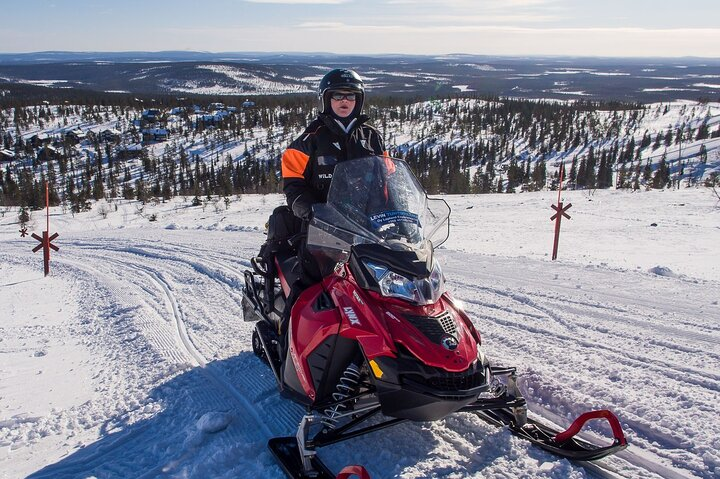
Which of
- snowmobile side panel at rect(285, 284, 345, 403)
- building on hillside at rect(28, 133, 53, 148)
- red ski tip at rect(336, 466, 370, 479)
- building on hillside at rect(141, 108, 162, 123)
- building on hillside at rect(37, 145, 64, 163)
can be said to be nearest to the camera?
red ski tip at rect(336, 466, 370, 479)

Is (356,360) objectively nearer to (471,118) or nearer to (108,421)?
(108,421)

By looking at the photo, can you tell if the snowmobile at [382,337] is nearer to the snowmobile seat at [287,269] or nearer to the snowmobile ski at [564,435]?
the snowmobile ski at [564,435]

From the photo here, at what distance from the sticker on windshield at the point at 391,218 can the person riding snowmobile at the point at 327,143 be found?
2.52ft

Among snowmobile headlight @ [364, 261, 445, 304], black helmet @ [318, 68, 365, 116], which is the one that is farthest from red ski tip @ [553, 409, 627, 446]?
black helmet @ [318, 68, 365, 116]

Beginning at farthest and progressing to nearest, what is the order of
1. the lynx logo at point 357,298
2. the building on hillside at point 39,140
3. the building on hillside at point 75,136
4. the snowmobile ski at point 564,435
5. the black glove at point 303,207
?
the building on hillside at point 75,136, the building on hillside at point 39,140, the black glove at point 303,207, the lynx logo at point 357,298, the snowmobile ski at point 564,435

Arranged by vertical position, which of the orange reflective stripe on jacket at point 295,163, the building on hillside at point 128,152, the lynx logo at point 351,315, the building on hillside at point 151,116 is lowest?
the building on hillside at point 128,152

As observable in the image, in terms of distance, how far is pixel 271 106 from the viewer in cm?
13050

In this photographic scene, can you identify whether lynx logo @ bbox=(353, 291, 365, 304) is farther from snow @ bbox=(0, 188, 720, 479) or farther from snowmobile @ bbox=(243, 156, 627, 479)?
snow @ bbox=(0, 188, 720, 479)

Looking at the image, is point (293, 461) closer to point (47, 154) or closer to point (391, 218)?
point (391, 218)

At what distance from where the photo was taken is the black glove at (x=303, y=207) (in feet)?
12.8

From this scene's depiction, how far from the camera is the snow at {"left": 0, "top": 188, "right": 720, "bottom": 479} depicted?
336 cm

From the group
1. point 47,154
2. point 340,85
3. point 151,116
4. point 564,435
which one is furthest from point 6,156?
point 564,435

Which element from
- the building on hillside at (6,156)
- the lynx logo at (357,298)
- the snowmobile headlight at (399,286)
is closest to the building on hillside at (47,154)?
the building on hillside at (6,156)

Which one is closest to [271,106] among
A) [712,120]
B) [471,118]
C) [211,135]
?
[211,135]
